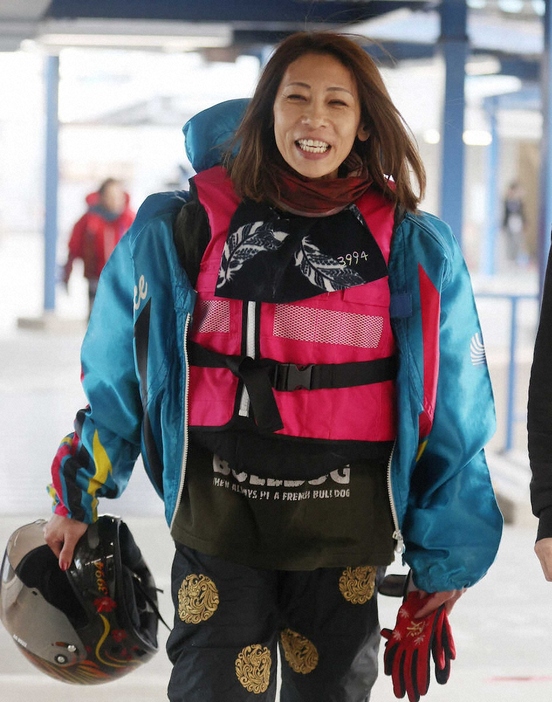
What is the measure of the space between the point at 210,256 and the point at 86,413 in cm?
42

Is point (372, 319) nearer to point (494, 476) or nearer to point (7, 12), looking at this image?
point (494, 476)

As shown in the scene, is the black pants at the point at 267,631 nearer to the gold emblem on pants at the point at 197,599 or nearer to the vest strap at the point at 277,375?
the gold emblem on pants at the point at 197,599

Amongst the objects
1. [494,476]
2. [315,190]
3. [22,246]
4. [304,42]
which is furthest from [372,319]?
[22,246]

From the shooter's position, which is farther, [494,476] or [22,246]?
[22,246]

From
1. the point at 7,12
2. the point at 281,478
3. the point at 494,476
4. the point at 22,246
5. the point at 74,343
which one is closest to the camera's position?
the point at 281,478

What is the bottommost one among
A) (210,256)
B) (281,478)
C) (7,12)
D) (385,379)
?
(281,478)

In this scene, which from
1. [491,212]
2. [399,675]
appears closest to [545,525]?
[399,675]

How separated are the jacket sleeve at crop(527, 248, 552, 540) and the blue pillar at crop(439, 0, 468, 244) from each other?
501 centimetres

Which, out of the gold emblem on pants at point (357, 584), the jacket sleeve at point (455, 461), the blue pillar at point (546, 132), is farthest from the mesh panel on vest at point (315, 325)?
the blue pillar at point (546, 132)

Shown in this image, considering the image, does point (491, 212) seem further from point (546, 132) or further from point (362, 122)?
point (362, 122)

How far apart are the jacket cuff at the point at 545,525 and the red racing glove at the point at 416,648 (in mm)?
413

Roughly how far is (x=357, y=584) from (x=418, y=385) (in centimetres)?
38

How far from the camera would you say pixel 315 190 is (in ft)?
6.41

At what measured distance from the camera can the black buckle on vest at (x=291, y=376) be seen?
74.5 inches
